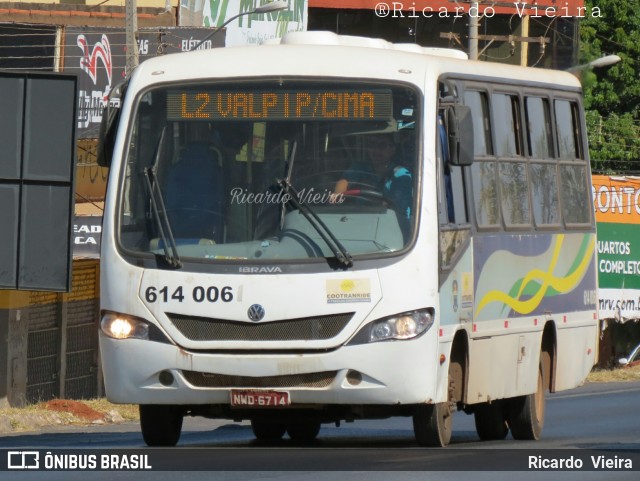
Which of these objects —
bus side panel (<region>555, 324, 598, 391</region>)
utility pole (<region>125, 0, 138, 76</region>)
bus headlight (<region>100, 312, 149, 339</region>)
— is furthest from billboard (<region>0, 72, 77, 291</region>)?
bus headlight (<region>100, 312, 149, 339</region>)

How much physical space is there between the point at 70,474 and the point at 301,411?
2009 millimetres

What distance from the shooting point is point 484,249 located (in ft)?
45.9

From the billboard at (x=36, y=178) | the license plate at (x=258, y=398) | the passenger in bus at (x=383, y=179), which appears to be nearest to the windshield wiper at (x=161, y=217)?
the license plate at (x=258, y=398)

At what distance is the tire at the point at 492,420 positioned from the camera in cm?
1603

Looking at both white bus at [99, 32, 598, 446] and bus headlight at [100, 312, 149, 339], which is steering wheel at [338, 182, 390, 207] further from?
bus headlight at [100, 312, 149, 339]

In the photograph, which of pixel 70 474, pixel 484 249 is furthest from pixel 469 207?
pixel 70 474

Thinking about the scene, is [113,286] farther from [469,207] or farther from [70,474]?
[469,207]

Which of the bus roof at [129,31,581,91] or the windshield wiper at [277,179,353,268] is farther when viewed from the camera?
the bus roof at [129,31,581,91]

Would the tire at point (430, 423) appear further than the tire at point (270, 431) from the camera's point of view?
No

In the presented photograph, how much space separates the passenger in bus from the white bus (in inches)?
0.6

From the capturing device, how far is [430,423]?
12625 mm

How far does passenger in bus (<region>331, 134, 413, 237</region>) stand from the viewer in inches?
484

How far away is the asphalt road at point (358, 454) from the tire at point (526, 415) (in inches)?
6.8

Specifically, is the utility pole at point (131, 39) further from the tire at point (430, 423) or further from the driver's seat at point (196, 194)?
the tire at point (430, 423)
